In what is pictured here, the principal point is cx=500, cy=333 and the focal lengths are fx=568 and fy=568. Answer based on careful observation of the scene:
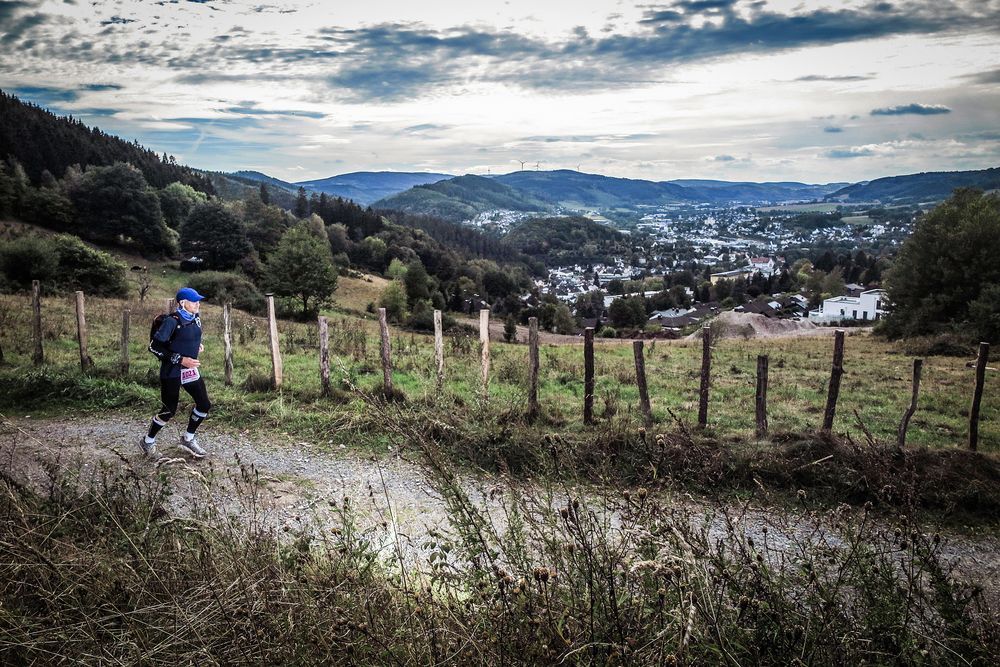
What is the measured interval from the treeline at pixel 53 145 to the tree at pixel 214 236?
84.9 ft

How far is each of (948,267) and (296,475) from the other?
40.7 meters

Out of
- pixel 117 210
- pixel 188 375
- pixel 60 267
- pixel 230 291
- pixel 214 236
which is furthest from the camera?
pixel 117 210

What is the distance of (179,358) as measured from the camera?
829 centimetres

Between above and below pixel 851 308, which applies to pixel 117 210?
above

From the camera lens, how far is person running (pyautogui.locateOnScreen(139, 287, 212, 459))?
26.9 feet

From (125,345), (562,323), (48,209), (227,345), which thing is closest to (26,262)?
(125,345)

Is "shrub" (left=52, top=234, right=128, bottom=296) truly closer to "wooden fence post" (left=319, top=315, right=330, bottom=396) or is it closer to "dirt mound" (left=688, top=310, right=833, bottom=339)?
"wooden fence post" (left=319, top=315, right=330, bottom=396)

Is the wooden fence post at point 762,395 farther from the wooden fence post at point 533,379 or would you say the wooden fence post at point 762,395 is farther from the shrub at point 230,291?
the shrub at point 230,291

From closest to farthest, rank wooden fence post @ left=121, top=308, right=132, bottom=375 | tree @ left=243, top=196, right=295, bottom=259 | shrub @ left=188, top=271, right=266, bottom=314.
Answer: wooden fence post @ left=121, top=308, right=132, bottom=375 < shrub @ left=188, top=271, right=266, bottom=314 < tree @ left=243, top=196, right=295, bottom=259

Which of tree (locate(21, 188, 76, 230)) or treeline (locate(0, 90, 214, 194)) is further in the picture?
treeline (locate(0, 90, 214, 194))

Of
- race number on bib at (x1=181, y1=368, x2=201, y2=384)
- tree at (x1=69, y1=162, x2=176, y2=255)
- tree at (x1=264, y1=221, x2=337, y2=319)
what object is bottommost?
tree at (x1=264, y1=221, x2=337, y2=319)

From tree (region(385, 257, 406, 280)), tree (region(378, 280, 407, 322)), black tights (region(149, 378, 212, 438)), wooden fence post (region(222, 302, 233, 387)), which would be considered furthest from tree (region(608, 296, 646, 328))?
black tights (region(149, 378, 212, 438))

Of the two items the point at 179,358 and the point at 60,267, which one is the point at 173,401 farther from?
the point at 60,267

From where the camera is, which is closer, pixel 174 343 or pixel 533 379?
pixel 174 343
